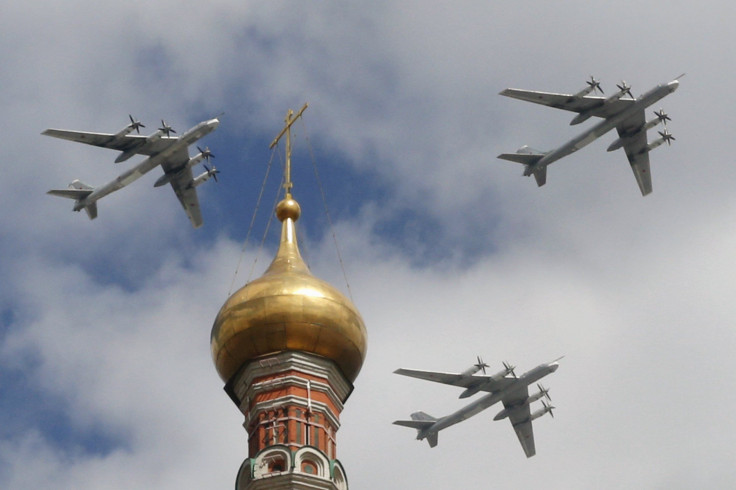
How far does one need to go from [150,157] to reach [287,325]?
10.1 metres

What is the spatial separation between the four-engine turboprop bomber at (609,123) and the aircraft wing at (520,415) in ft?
22.4

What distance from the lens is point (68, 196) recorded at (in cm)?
4091

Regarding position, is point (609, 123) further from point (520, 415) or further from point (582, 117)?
point (520, 415)

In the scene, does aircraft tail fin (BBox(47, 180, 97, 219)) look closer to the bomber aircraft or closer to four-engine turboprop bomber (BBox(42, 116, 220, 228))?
four-engine turboprop bomber (BBox(42, 116, 220, 228))

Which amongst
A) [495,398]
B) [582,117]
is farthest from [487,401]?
[582,117]

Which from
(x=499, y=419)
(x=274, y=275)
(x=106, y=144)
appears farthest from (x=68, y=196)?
(x=499, y=419)

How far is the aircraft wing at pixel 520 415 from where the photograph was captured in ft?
137

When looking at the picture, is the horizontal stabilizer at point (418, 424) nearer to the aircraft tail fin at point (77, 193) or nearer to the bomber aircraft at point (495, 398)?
the bomber aircraft at point (495, 398)

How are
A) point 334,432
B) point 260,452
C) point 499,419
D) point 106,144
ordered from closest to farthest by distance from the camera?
point 260,452 < point 334,432 < point 106,144 < point 499,419

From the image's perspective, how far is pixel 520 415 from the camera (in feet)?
137

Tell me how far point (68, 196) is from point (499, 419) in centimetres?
1508

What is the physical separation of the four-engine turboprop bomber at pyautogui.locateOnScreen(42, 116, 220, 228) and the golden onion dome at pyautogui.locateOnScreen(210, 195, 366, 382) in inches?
300

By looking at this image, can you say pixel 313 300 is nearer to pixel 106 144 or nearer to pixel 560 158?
pixel 106 144

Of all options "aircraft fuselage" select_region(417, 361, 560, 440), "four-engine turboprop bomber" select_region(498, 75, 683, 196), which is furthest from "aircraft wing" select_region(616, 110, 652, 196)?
"aircraft fuselage" select_region(417, 361, 560, 440)
